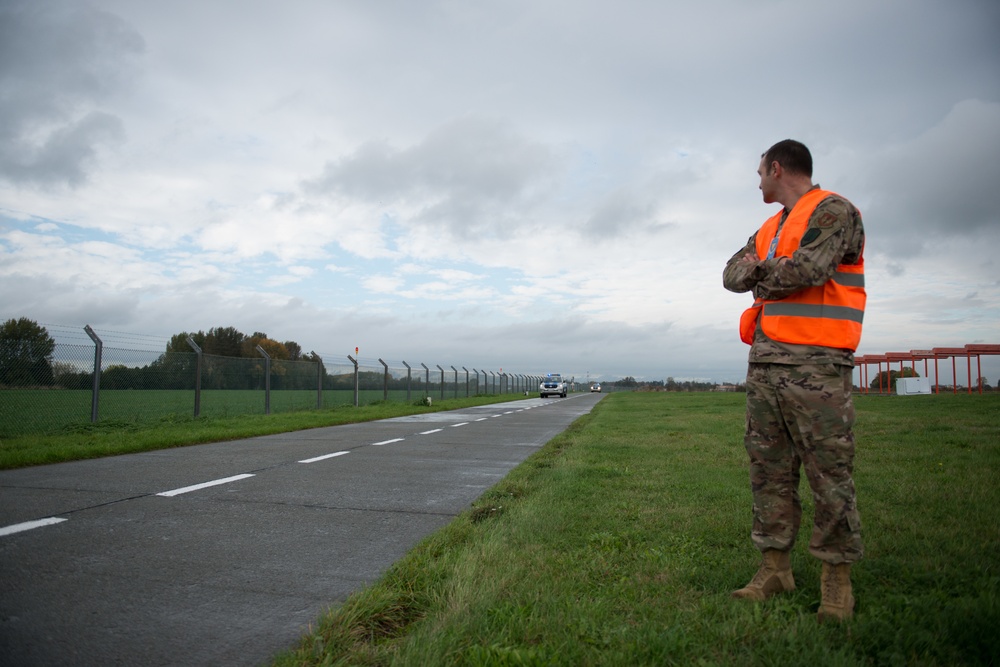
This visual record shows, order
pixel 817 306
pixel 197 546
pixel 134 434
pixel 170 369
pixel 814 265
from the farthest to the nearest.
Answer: pixel 170 369 < pixel 134 434 < pixel 197 546 < pixel 817 306 < pixel 814 265

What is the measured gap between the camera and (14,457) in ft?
24.4

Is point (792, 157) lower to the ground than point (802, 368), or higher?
higher

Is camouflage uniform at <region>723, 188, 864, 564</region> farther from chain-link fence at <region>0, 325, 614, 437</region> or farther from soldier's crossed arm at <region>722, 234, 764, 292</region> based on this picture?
chain-link fence at <region>0, 325, 614, 437</region>

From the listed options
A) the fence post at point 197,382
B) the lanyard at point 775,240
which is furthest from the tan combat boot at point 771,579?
Answer: the fence post at point 197,382

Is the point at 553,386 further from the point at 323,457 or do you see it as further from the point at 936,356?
the point at 323,457

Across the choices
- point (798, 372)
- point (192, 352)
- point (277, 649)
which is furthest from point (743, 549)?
point (192, 352)

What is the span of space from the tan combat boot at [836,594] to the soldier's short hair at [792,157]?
1.74 m

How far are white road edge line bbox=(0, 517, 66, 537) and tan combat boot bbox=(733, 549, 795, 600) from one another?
4237 millimetres

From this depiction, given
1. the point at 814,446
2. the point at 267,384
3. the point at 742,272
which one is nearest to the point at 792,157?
the point at 742,272

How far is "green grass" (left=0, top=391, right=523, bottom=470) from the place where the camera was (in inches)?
319

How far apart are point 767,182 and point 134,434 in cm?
1091

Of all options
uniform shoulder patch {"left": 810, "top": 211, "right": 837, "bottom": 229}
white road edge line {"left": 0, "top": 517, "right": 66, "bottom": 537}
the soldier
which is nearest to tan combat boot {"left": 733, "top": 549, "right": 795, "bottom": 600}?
the soldier

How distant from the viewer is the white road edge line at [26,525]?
13.4ft

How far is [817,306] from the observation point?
2.80 m
